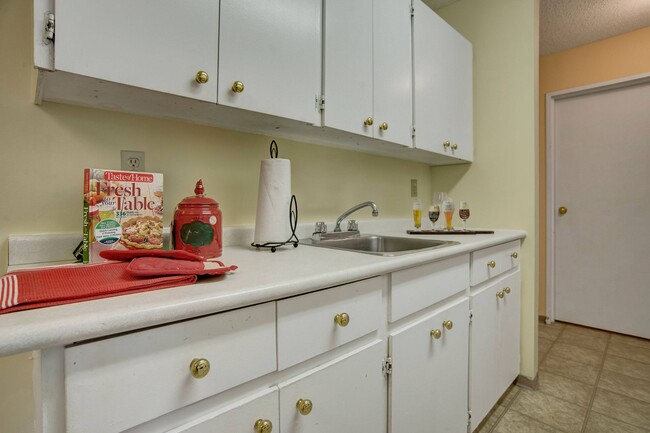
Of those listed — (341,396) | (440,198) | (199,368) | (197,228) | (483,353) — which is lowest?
(483,353)

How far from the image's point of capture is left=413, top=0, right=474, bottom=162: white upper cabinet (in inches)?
61.3

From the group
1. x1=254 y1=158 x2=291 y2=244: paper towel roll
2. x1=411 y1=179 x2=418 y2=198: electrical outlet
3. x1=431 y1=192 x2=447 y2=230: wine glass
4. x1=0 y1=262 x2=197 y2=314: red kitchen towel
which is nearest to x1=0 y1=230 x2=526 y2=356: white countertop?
x1=0 y1=262 x2=197 y2=314: red kitchen towel

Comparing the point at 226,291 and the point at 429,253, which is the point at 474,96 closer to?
the point at 429,253

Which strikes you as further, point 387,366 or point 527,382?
point 527,382

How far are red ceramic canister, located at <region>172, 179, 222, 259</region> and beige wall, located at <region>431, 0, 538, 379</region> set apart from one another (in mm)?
1729

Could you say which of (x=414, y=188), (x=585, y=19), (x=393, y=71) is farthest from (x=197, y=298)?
(x=585, y=19)

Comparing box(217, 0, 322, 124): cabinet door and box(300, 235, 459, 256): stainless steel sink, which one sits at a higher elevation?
box(217, 0, 322, 124): cabinet door

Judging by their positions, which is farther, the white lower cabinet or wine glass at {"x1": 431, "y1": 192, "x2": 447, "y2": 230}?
wine glass at {"x1": 431, "y1": 192, "x2": 447, "y2": 230}

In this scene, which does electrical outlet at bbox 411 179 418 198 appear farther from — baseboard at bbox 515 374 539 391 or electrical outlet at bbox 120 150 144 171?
electrical outlet at bbox 120 150 144 171

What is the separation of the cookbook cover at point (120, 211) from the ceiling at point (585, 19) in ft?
7.08

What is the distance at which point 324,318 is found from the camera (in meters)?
0.73

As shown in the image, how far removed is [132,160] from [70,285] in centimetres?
57

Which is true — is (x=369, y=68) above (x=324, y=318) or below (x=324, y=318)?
above

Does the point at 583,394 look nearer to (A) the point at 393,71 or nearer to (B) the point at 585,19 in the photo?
(A) the point at 393,71
